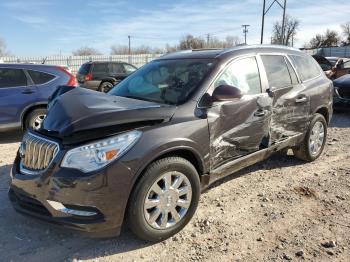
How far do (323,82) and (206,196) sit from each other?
2888mm

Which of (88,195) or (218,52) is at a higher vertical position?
(218,52)

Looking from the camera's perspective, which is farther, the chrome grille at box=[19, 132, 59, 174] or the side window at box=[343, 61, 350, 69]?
the side window at box=[343, 61, 350, 69]

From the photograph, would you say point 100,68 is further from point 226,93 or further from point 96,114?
point 96,114

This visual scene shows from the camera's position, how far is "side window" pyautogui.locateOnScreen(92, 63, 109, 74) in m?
17.0

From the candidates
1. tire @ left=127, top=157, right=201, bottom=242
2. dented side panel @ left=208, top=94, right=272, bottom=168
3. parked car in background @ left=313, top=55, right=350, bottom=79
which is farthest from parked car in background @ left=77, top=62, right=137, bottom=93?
tire @ left=127, top=157, right=201, bottom=242

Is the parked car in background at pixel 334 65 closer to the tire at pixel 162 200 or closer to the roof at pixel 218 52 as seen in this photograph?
the roof at pixel 218 52

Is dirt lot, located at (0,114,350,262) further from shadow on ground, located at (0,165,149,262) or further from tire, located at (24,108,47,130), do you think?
tire, located at (24,108,47,130)

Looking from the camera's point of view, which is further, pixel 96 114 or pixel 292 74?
pixel 292 74

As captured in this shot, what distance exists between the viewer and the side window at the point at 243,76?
4.25 m

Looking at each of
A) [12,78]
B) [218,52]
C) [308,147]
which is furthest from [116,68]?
[218,52]

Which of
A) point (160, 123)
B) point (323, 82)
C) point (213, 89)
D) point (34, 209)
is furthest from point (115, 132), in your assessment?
point (323, 82)

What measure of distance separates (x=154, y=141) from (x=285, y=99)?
238 centimetres

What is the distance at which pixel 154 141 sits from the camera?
11.0 ft

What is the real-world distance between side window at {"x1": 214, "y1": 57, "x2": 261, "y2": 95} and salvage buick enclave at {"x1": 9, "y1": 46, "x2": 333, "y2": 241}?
0.01 m
